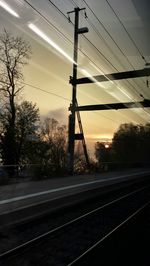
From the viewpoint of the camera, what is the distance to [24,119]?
1463 inches

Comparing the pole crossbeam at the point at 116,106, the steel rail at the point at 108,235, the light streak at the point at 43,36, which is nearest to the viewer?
the steel rail at the point at 108,235

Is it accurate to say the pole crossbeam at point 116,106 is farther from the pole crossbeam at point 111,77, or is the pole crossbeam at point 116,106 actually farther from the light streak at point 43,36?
the light streak at point 43,36

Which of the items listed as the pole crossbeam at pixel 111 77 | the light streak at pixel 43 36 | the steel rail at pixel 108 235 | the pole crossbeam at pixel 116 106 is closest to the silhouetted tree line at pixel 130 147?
the pole crossbeam at pixel 116 106

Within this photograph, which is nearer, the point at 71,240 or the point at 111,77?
the point at 71,240

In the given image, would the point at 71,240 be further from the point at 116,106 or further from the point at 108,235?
the point at 116,106

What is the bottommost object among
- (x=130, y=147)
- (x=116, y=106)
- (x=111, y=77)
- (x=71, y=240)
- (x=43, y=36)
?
(x=71, y=240)

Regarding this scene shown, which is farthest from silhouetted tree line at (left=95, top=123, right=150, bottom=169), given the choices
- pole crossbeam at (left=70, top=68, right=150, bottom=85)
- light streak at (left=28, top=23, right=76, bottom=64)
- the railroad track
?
the railroad track

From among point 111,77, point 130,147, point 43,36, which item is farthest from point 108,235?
point 130,147

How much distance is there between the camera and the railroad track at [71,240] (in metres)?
7.16

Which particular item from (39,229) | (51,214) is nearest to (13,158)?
(51,214)

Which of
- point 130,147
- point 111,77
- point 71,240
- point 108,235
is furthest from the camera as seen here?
point 130,147

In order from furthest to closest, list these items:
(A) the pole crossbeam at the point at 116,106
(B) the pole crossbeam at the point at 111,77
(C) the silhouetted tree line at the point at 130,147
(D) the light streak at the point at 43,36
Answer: (C) the silhouetted tree line at the point at 130,147
(A) the pole crossbeam at the point at 116,106
(B) the pole crossbeam at the point at 111,77
(D) the light streak at the point at 43,36

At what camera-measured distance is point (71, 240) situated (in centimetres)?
896

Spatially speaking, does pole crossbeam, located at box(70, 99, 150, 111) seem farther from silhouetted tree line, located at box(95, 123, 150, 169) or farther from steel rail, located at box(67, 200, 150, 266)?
silhouetted tree line, located at box(95, 123, 150, 169)
